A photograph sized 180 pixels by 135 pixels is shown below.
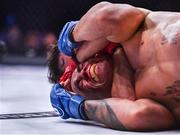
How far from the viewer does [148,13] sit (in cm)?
163

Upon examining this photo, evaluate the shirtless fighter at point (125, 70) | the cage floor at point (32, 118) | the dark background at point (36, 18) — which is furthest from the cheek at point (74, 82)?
the dark background at point (36, 18)

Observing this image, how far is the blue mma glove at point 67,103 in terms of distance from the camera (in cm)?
161

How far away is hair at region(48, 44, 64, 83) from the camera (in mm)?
1877

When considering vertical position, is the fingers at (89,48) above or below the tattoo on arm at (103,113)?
above

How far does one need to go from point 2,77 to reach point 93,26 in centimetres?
224

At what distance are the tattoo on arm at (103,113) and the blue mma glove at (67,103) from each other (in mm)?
28

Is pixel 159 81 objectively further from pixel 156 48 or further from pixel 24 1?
pixel 24 1

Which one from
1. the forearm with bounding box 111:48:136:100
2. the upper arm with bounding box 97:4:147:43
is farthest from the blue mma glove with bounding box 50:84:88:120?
the upper arm with bounding box 97:4:147:43

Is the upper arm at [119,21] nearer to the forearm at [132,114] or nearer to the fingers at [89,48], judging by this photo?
the fingers at [89,48]

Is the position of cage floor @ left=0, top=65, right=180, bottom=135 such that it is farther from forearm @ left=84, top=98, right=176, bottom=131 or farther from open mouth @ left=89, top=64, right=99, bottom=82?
open mouth @ left=89, top=64, right=99, bottom=82

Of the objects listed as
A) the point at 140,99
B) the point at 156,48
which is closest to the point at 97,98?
the point at 140,99

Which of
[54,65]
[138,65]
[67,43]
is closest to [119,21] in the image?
[138,65]

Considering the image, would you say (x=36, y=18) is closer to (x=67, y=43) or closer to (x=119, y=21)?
(x=67, y=43)

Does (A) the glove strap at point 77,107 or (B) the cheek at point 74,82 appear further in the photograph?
(B) the cheek at point 74,82
